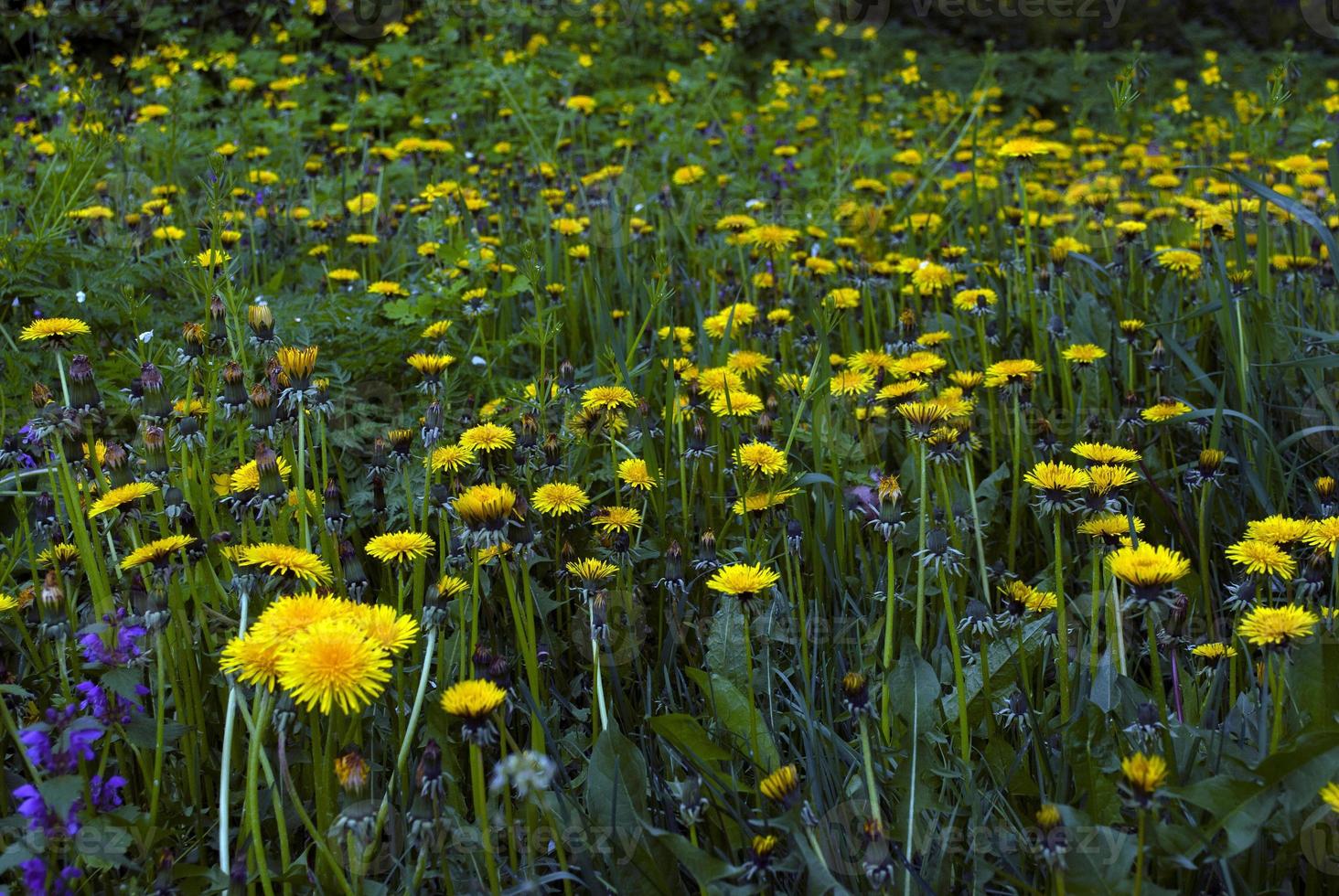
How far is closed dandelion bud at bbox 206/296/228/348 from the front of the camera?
180 cm

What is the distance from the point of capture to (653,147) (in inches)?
171

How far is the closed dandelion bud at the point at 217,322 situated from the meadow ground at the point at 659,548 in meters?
0.01

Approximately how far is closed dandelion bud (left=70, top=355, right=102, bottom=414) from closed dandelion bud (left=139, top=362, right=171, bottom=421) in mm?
72

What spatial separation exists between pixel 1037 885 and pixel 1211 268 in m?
2.04

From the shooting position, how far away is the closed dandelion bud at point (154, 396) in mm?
1598

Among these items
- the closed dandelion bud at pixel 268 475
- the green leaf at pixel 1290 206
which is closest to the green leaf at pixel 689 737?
the closed dandelion bud at pixel 268 475

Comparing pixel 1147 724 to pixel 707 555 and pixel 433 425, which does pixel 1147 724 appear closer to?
pixel 707 555

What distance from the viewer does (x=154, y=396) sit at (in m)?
1.61

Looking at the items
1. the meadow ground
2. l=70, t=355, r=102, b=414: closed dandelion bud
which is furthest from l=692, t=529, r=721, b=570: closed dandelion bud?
l=70, t=355, r=102, b=414: closed dandelion bud

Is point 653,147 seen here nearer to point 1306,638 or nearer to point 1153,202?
point 1153,202

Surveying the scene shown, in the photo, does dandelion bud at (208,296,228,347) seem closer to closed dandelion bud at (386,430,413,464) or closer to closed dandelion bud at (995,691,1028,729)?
closed dandelion bud at (386,430,413,464)

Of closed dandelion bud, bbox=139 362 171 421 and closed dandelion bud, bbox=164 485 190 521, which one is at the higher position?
closed dandelion bud, bbox=139 362 171 421

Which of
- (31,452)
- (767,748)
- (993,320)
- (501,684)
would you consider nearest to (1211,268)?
(993,320)

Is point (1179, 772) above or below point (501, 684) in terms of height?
below
